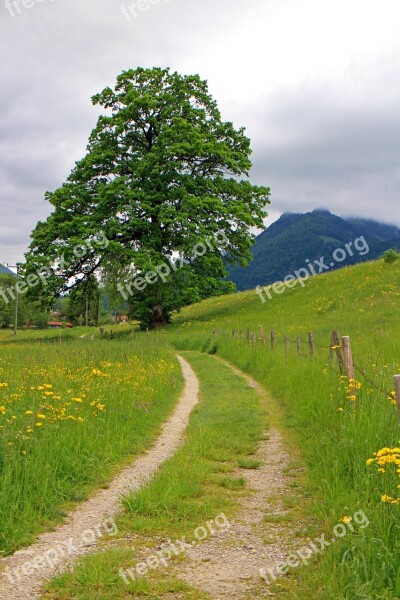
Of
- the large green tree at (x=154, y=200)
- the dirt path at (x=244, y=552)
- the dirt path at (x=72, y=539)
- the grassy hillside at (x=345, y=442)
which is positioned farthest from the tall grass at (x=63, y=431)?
the large green tree at (x=154, y=200)

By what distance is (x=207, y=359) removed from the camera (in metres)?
23.3

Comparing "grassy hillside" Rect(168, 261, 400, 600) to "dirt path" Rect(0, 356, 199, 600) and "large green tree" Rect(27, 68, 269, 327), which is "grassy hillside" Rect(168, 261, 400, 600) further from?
"large green tree" Rect(27, 68, 269, 327)

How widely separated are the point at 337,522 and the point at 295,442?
13.2 feet

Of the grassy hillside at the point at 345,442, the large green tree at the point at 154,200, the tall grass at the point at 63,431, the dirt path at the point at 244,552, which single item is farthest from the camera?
the large green tree at the point at 154,200

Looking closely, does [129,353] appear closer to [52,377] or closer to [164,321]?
[52,377]

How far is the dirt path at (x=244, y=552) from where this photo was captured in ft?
14.3

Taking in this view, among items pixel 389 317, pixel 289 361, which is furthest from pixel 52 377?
pixel 389 317

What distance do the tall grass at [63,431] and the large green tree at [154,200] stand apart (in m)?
17.7

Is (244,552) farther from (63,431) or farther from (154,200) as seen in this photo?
(154,200)

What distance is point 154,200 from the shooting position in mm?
33406

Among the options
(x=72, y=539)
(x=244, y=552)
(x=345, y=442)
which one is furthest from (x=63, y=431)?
(x=345, y=442)

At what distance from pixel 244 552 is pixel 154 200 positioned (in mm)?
30148

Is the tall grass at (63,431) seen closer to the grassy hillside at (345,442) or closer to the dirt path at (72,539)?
the dirt path at (72,539)

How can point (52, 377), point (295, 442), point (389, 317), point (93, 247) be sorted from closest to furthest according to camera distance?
1. point (295, 442)
2. point (52, 377)
3. point (389, 317)
4. point (93, 247)
